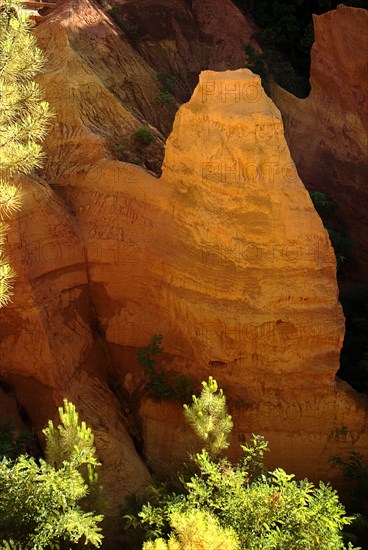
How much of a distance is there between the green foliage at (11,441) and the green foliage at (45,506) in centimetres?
118

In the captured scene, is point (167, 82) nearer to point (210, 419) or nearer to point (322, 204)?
point (322, 204)

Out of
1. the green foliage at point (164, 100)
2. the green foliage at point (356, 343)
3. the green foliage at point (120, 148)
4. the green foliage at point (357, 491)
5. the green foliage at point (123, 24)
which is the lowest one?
the green foliage at point (356, 343)

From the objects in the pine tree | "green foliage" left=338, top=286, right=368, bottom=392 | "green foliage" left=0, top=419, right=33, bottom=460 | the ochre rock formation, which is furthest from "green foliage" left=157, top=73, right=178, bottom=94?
"green foliage" left=0, top=419, right=33, bottom=460

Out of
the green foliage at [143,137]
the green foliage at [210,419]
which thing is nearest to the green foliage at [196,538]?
the green foliage at [210,419]

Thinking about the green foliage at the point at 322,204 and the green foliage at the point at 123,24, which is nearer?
the green foliage at the point at 123,24

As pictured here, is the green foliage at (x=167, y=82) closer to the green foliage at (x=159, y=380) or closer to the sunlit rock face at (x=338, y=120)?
the sunlit rock face at (x=338, y=120)

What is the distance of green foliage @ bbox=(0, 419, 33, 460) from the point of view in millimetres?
7727

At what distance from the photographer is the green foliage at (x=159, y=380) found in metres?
9.81

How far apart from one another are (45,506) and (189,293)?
170 inches

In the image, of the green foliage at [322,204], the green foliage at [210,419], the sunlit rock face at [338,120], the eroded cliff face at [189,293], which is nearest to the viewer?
the green foliage at [210,419]

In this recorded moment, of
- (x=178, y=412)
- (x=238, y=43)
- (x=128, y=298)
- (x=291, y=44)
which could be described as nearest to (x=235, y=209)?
(x=128, y=298)

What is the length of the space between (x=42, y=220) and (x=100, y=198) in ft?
3.74

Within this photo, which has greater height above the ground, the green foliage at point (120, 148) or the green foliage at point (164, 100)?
the green foliage at point (120, 148)

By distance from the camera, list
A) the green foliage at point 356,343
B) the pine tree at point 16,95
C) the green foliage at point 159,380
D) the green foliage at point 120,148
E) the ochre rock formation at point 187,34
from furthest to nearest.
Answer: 1. the ochre rock formation at point 187,34
2. the green foliage at point 120,148
3. the green foliage at point 356,343
4. the green foliage at point 159,380
5. the pine tree at point 16,95
